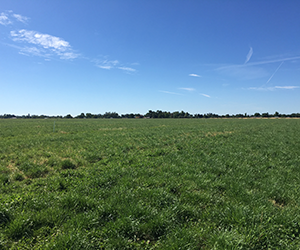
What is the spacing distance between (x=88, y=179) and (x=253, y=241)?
216 inches

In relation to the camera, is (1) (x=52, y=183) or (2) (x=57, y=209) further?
(1) (x=52, y=183)

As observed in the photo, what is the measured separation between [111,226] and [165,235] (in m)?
1.21

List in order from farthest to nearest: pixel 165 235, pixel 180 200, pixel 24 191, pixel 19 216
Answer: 1. pixel 24 191
2. pixel 180 200
3. pixel 19 216
4. pixel 165 235

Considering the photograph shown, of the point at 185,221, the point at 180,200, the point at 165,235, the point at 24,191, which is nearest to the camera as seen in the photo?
the point at 165,235

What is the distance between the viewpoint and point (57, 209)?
429cm

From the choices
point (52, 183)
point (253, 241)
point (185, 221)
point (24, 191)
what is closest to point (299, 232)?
point (253, 241)

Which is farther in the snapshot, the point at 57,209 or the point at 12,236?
the point at 57,209

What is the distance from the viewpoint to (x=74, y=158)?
996cm

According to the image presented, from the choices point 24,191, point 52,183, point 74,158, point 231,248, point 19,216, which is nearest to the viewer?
point 231,248

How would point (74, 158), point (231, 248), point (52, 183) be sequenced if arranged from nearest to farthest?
point (231, 248) < point (52, 183) < point (74, 158)

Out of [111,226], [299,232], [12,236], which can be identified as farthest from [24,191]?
[299,232]

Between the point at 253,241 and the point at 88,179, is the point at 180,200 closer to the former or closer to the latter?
the point at 253,241

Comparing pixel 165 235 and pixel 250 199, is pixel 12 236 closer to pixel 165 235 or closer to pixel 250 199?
pixel 165 235

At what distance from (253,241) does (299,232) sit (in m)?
1.37
